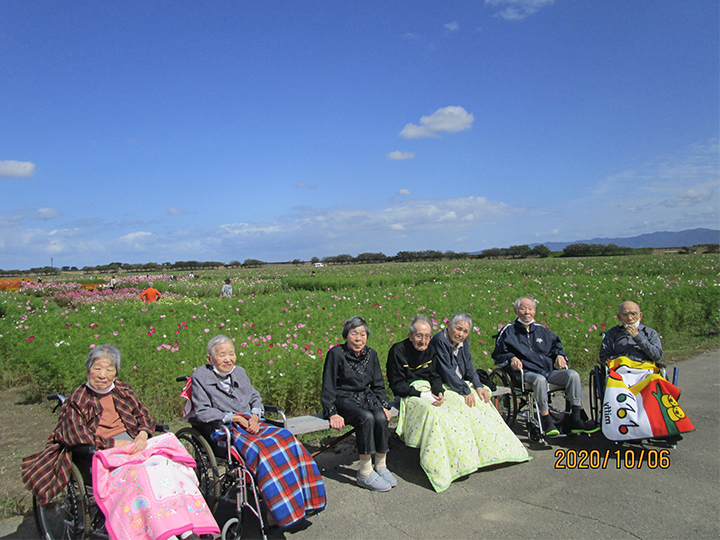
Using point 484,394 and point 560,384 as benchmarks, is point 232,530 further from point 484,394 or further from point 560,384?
point 560,384

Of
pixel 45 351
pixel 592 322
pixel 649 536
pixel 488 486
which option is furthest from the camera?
pixel 592 322

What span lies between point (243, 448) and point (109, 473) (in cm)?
87

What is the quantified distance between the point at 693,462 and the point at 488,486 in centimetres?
211

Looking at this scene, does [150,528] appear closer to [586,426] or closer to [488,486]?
[488,486]

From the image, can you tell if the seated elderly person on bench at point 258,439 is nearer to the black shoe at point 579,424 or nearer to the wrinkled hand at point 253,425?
the wrinkled hand at point 253,425

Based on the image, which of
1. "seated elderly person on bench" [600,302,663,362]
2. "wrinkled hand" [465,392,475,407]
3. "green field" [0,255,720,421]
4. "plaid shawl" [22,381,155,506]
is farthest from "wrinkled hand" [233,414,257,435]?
"seated elderly person on bench" [600,302,663,362]

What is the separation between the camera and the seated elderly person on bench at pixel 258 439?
3111mm

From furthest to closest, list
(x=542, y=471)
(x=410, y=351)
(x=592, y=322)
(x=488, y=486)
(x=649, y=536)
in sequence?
1. (x=592, y=322)
2. (x=410, y=351)
3. (x=542, y=471)
4. (x=488, y=486)
5. (x=649, y=536)

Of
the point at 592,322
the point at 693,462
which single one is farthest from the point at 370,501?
the point at 592,322

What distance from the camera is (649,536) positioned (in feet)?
10.2

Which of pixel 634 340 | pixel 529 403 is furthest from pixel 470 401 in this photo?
pixel 634 340

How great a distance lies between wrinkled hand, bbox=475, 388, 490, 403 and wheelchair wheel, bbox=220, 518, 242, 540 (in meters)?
2.70

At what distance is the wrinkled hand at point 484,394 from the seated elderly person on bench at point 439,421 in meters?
0.05

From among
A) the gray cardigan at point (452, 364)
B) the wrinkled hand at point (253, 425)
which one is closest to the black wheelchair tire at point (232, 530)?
the wrinkled hand at point (253, 425)
